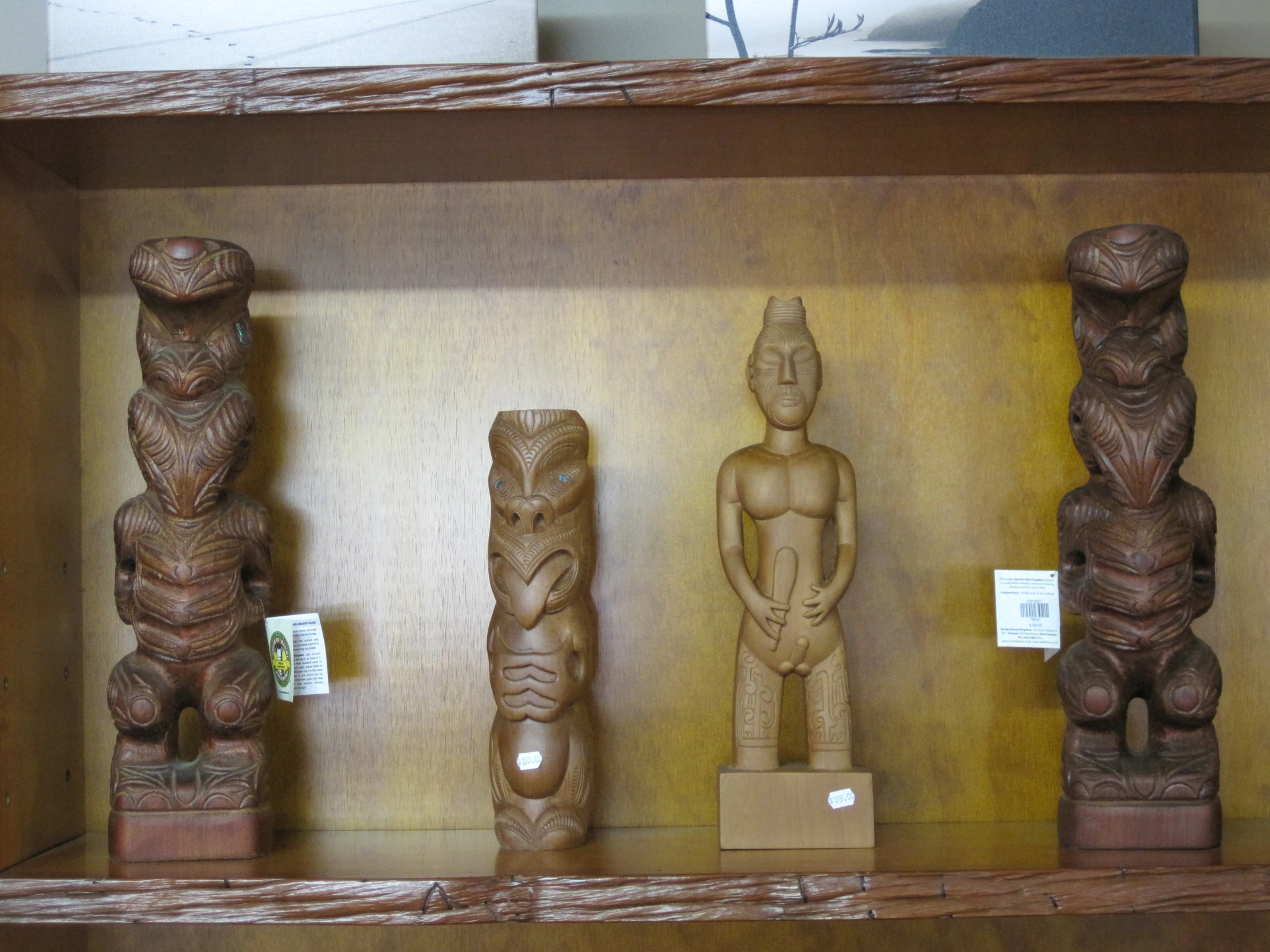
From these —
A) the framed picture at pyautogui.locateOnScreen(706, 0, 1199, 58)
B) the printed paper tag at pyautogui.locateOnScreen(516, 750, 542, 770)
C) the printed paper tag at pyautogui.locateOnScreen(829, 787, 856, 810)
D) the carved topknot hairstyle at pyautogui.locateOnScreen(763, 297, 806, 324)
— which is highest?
the framed picture at pyautogui.locateOnScreen(706, 0, 1199, 58)

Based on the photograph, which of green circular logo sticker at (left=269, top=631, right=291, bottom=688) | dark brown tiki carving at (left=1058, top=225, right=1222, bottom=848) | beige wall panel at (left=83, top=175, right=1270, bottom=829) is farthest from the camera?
beige wall panel at (left=83, top=175, right=1270, bottom=829)

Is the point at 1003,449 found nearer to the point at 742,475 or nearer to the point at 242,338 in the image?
the point at 742,475

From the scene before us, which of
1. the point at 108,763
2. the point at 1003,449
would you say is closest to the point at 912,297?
the point at 1003,449

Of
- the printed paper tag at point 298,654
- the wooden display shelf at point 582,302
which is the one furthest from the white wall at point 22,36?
the printed paper tag at point 298,654

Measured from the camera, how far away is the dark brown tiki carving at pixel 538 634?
126cm

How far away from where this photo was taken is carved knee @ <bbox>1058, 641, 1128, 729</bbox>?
1220 mm

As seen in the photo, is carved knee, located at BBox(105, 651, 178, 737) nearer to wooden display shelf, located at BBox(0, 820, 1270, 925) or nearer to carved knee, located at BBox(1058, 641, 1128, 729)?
wooden display shelf, located at BBox(0, 820, 1270, 925)

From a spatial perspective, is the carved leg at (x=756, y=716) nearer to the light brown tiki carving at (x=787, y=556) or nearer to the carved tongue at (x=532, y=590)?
the light brown tiki carving at (x=787, y=556)

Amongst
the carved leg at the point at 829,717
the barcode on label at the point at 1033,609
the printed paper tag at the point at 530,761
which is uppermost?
the barcode on label at the point at 1033,609

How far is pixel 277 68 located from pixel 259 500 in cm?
54

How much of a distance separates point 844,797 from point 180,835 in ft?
2.19

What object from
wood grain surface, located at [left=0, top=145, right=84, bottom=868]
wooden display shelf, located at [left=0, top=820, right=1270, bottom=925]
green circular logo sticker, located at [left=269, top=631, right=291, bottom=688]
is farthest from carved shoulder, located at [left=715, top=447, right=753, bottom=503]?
wood grain surface, located at [left=0, top=145, right=84, bottom=868]

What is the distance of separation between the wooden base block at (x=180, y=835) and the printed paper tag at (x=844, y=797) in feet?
1.93

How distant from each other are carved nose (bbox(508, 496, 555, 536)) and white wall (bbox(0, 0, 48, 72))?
0.87 m
